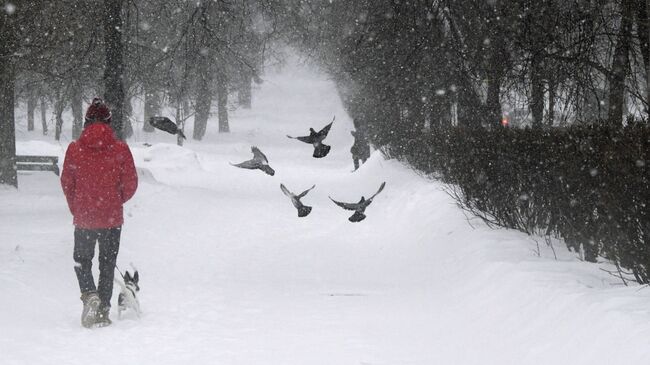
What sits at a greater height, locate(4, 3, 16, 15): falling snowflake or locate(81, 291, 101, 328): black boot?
locate(4, 3, 16, 15): falling snowflake

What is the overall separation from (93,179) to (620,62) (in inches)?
246

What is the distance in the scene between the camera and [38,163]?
17875 millimetres

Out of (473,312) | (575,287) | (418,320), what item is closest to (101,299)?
(418,320)

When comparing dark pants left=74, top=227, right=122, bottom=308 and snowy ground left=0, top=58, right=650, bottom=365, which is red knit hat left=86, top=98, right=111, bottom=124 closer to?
dark pants left=74, top=227, right=122, bottom=308

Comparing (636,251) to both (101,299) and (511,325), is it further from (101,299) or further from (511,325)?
(101,299)

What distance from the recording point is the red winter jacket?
19.8 feet

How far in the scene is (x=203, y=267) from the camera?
30.5 ft

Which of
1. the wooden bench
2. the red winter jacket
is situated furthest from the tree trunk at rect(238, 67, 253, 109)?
the red winter jacket

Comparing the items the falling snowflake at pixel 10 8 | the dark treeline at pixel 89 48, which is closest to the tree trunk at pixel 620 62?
the dark treeline at pixel 89 48

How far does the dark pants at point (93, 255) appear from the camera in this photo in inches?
239

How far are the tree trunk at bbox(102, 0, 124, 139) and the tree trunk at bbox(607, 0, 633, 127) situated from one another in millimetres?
9374

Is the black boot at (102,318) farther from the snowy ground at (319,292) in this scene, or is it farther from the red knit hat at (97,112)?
the red knit hat at (97,112)

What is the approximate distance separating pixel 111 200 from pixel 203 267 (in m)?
3.33

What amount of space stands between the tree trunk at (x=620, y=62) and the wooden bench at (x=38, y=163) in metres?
13.0
